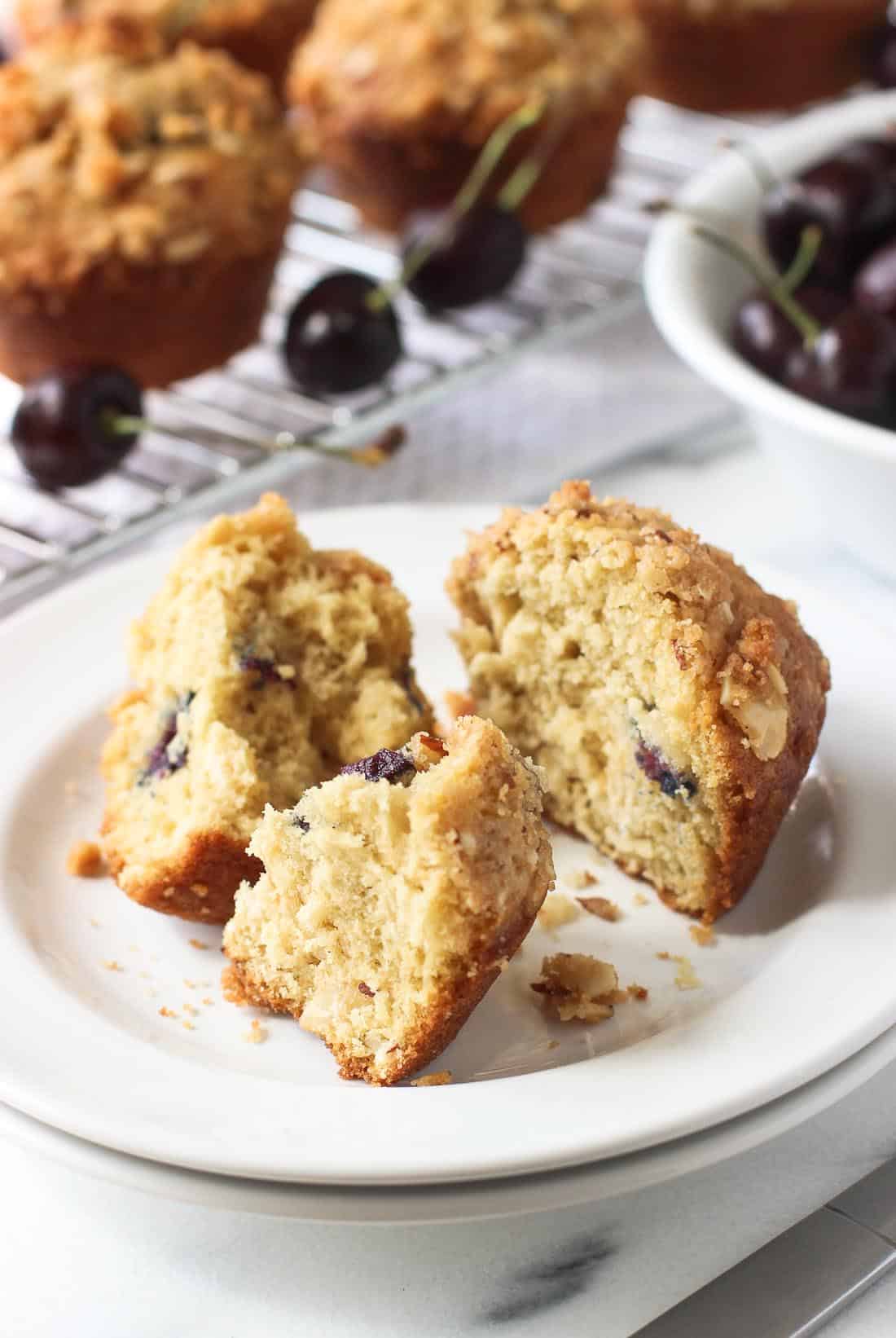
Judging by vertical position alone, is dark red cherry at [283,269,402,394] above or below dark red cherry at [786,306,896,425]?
below

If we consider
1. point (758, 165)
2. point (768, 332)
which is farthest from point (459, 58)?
point (768, 332)

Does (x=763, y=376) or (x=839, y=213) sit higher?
(x=839, y=213)

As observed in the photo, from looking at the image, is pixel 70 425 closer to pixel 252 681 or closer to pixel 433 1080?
pixel 252 681

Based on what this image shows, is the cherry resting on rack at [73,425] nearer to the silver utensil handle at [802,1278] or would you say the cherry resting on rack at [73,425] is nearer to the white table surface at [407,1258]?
the white table surface at [407,1258]

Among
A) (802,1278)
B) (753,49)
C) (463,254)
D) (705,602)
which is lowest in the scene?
(802,1278)

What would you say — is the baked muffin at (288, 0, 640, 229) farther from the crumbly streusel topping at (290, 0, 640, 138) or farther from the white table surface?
the white table surface

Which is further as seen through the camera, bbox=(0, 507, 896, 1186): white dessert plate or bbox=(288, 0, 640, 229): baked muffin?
bbox=(288, 0, 640, 229): baked muffin

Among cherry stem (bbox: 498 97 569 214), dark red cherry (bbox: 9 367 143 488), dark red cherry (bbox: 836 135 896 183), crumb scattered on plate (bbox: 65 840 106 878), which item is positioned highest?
dark red cherry (bbox: 836 135 896 183)

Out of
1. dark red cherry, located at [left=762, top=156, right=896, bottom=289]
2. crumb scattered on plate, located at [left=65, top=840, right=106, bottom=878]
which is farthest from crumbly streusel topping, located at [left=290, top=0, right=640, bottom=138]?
crumb scattered on plate, located at [left=65, top=840, right=106, bottom=878]
